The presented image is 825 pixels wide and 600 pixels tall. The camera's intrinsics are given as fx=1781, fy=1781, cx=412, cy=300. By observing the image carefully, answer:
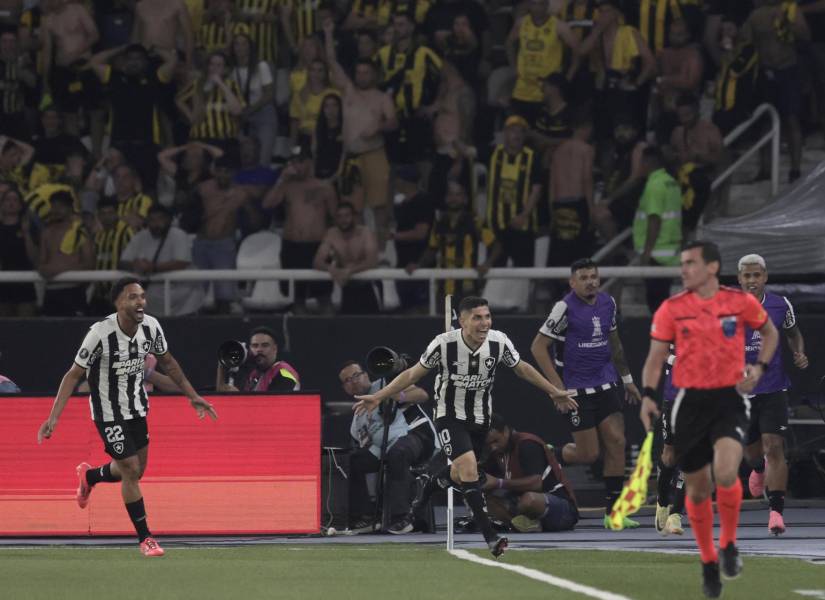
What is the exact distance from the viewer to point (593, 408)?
16422 millimetres

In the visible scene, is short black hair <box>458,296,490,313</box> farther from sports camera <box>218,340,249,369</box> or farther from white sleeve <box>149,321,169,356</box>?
sports camera <box>218,340,249,369</box>

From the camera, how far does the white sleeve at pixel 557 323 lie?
1631cm

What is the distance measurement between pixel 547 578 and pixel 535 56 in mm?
10595

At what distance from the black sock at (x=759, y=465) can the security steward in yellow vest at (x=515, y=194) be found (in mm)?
4062

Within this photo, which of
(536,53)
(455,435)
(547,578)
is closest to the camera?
(547,578)

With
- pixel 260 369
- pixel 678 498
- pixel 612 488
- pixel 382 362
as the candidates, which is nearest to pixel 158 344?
pixel 382 362

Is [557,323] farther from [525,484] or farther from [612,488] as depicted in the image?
[612,488]

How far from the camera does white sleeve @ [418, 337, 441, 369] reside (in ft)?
45.4

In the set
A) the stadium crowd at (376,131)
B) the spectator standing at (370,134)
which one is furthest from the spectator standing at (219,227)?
the spectator standing at (370,134)

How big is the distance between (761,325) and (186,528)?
22.7ft

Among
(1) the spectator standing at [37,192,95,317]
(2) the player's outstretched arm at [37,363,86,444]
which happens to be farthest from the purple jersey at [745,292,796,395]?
(1) the spectator standing at [37,192,95,317]

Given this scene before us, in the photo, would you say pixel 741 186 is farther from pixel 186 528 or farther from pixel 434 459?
pixel 186 528

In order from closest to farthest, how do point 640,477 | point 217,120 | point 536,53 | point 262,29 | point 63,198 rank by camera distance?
point 640,477
point 63,198
point 536,53
point 217,120
point 262,29

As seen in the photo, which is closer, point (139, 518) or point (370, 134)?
point (139, 518)
